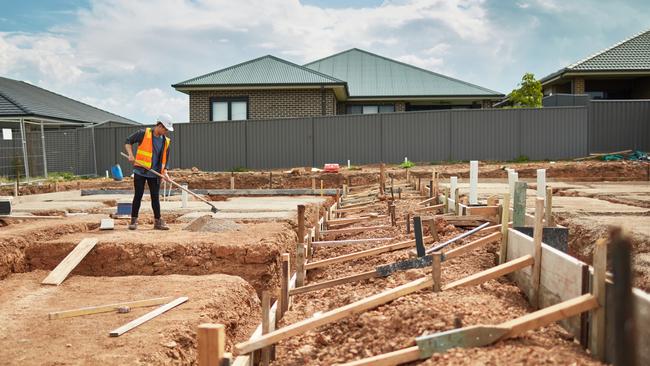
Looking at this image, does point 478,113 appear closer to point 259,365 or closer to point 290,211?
point 290,211

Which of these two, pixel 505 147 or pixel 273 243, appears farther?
pixel 505 147

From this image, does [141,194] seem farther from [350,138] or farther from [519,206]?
[350,138]

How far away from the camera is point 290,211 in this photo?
1060 cm

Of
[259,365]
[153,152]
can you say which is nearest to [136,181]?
[153,152]

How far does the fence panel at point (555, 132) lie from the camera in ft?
68.4

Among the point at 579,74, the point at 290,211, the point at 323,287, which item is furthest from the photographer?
the point at 579,74

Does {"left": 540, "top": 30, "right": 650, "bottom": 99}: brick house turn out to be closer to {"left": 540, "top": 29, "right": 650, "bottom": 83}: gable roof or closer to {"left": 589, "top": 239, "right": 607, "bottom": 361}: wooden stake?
{"left": 540, "top": 29, "right": 650, "bottom": 83}: gable roof

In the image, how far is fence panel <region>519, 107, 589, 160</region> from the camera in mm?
20844

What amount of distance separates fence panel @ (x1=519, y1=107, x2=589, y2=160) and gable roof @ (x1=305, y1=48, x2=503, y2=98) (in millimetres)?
5372

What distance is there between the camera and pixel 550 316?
3.24 meters

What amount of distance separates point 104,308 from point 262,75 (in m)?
19.7

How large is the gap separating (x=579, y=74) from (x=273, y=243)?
20786 millimetres

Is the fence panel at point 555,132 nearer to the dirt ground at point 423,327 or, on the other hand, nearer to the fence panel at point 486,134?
the fence panel at point 486,134

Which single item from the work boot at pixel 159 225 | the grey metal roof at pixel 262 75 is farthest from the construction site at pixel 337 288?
the grey metal roof at pixel 262 75
